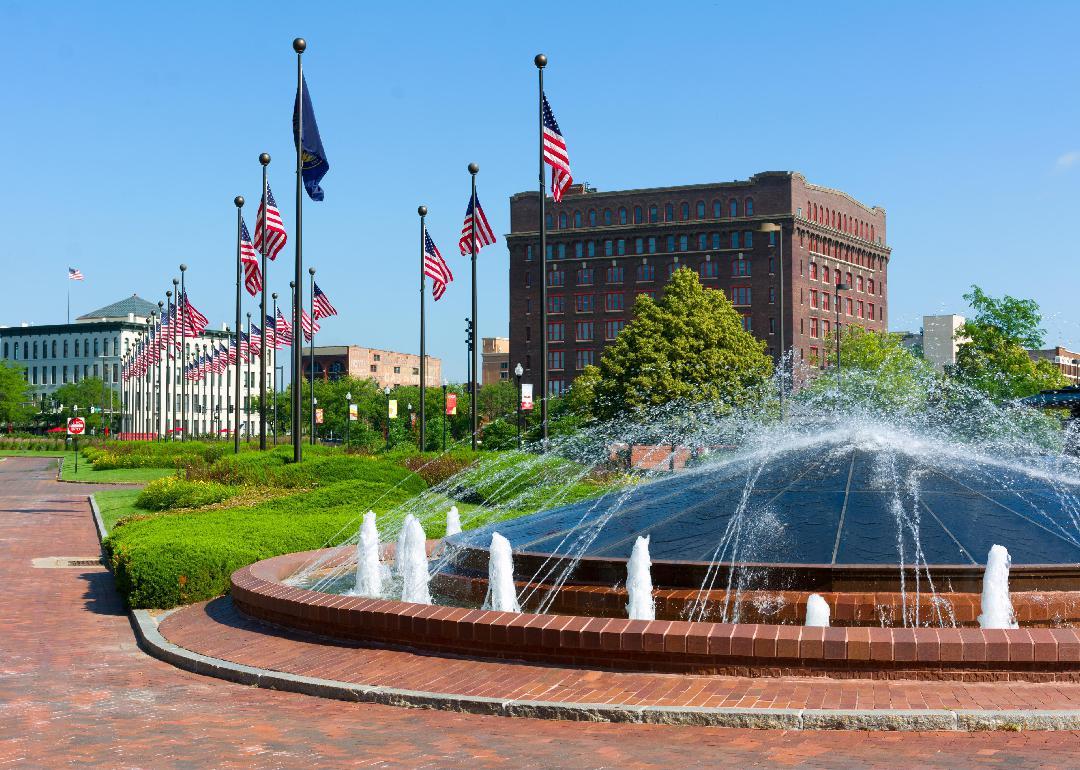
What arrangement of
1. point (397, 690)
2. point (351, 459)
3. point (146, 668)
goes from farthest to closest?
point (351, 459) → point (146, 668) → point (397, 690)

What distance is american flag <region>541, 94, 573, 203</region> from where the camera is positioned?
1051 inches

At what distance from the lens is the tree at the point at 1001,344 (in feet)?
205

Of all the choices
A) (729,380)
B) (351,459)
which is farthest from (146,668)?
(729,380)

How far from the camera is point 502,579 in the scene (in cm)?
1151

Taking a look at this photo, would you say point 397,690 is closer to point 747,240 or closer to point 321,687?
point 321,687

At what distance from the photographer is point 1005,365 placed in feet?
205

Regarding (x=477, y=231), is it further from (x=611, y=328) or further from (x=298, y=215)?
(x=611, y=328)

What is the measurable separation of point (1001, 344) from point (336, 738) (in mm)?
61371

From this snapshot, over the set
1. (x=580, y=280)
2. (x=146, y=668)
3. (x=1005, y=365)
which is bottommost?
(x=146, y=668)

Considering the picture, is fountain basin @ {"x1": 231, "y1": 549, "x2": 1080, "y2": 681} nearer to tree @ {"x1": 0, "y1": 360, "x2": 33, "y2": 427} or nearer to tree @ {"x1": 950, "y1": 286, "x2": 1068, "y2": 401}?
tree @ {"x1": 950, "y1": 286, "x2": 1068, "y2": 401}

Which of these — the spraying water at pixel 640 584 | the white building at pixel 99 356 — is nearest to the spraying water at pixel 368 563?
the spraying water at pixel 640 584

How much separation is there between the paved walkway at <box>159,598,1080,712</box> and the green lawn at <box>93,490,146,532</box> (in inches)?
642

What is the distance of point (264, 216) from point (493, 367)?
131 metres

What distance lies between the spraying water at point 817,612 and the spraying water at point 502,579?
2884mm
